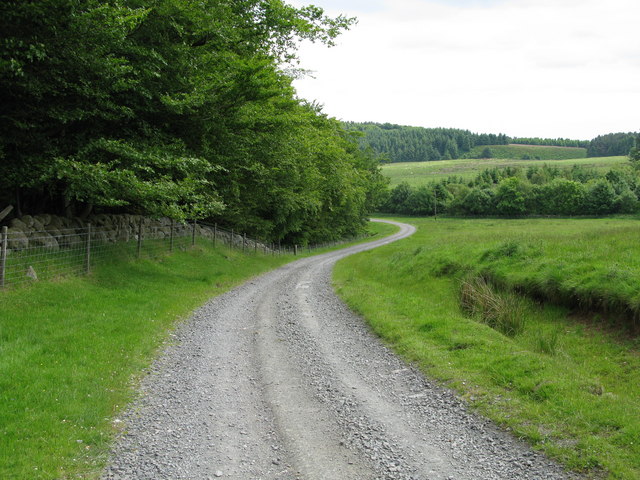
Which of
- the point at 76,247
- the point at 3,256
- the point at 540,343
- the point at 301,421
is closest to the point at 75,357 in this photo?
the point at 301,421

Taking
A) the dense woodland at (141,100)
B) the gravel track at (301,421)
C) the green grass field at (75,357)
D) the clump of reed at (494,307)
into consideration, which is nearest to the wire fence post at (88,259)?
the green grass field at (75,357)

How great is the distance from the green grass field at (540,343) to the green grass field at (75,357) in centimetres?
531

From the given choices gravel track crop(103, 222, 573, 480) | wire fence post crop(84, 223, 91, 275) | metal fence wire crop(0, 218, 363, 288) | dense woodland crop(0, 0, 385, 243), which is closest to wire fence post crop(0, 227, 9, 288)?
metal fence wire crop(0, 218, 363, 288)

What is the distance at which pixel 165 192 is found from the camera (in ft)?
44.9

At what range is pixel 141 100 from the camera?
15.9 m

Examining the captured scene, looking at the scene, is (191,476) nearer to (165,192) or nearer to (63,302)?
(63,302)

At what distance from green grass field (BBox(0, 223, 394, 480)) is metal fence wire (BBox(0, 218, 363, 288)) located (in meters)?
0.46

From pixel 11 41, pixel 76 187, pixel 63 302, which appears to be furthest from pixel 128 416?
pixel 11 41

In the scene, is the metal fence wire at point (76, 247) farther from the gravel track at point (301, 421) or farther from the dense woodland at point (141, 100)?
the gravel track at point (301, 421)

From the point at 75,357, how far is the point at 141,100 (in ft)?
35.3

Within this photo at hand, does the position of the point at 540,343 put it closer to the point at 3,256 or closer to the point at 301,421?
the point at 301,421

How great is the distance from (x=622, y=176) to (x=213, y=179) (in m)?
99.3

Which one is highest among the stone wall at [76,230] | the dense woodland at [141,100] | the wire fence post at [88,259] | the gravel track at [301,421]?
the dense woodland at [141,100]

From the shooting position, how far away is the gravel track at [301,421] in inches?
197
